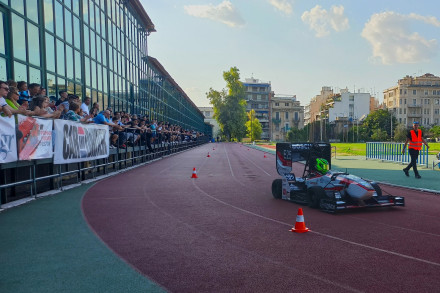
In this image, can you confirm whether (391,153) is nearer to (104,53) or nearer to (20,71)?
(104,53)

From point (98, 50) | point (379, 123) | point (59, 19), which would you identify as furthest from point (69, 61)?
point (379, 123)

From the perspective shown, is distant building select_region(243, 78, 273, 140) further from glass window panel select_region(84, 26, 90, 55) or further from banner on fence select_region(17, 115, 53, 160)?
banner on fence select_region(17, 115, 53, 160)

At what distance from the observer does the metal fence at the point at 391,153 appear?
20859 mm

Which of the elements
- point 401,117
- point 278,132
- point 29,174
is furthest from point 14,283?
point 278,132

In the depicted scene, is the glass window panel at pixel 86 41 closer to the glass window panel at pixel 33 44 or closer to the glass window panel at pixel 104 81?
the glass window panel at pixel 104 81

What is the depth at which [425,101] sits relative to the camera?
12056 cm

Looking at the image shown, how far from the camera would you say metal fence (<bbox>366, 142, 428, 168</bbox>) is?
68.4ft

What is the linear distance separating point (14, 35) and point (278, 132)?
149065mm

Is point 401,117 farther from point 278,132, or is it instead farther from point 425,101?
point 278,132

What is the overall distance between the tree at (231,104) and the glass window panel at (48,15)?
88.4 m

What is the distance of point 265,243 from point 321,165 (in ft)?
13.1

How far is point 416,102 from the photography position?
120 meters

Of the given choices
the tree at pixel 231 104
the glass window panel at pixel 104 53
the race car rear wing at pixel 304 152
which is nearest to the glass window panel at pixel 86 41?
the glass window panel at pixel 104 53

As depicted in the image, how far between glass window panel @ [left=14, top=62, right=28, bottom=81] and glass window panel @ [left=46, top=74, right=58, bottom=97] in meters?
1.65
